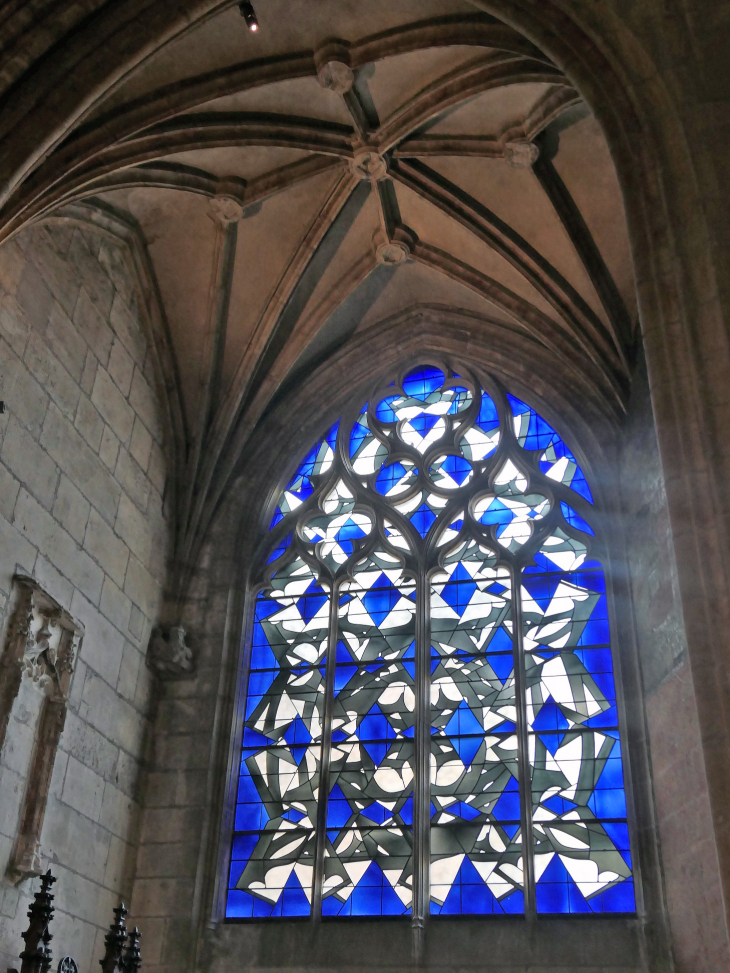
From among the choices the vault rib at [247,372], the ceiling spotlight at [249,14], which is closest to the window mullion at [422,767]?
the vault rib at [247,372]

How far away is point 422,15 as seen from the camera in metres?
7.85

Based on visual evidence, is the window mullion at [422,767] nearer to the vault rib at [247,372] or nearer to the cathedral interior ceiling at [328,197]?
the vault rib at [247,372]

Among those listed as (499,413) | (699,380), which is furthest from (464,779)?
(699,380)

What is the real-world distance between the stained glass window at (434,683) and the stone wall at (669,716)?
0.38 meters

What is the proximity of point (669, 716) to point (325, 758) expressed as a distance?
271 cm

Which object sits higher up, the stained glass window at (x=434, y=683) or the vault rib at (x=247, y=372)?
the vault rib at (x=247, y=372)

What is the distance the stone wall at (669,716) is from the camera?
6949mm

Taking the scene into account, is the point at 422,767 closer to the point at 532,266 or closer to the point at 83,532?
the point at 83,532

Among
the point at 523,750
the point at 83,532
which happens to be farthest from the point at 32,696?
the point at 523,750

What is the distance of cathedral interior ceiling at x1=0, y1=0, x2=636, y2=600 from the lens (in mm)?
7941

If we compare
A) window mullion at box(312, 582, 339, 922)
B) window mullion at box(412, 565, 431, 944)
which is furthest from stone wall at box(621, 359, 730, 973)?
window mullion at box(312, 582, 339, 922)

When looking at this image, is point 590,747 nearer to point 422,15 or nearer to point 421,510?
point 421,510

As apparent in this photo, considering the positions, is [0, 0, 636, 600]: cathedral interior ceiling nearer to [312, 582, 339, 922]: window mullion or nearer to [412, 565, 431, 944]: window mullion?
[312, 582, 339, 922]: window mullion

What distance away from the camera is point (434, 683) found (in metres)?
8.84
